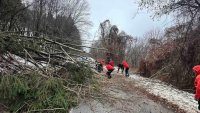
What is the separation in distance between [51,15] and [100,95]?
33.8 meters

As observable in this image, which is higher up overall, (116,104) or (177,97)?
(116,104)

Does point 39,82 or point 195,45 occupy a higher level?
point 195,45

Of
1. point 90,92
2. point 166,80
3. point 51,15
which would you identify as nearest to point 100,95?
point 90,92

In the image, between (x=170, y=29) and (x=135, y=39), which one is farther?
(x=135, y=39)

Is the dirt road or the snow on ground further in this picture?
the snow on ground

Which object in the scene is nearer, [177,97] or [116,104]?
[116,104]

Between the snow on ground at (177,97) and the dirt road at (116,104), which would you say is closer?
the dirt road at (116,104)

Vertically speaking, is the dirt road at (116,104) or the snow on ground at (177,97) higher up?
the dirt road at (116,104)

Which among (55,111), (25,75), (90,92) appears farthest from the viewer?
(90,92)

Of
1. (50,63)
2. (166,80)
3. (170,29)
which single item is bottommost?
(166,80)

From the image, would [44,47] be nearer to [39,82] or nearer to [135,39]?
[39,82]

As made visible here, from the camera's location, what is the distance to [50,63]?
9.90 metres

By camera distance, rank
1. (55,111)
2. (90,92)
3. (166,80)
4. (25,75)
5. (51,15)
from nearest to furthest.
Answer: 1. (55,111)
2. (25,75)
3. (90,92)
4. (166,80)
5. (51,15)

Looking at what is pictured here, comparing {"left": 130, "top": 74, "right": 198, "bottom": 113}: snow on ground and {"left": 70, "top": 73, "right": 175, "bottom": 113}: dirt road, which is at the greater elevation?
{"left": 70, "top": 73, "right": 175, "bottom": 113}: dirt road
